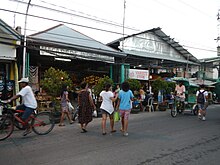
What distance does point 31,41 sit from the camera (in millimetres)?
13062

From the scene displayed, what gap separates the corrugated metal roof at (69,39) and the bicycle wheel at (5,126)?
24.4 feet

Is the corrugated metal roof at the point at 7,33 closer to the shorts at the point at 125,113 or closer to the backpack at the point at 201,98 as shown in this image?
the shorts at the point at 125,113

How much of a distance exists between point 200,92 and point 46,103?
8267mm

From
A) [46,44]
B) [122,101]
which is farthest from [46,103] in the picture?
[122,101]

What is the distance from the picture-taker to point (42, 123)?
765 cm

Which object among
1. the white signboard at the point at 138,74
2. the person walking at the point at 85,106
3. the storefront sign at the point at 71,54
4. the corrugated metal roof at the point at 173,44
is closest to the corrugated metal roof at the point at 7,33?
the storefront sign at the point at 71,54

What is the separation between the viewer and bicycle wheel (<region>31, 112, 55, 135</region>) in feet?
24.7

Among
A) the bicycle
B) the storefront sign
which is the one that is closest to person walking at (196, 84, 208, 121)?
the storefront sign

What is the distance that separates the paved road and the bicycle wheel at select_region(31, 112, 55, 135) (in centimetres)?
22

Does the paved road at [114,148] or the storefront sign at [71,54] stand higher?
the storefront sign at [71,54]

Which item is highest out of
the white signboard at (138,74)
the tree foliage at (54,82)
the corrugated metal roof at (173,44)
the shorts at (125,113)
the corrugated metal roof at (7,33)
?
the corrugated metal roof at (173,44)

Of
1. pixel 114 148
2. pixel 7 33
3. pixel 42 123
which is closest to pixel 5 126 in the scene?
pixel 42 123

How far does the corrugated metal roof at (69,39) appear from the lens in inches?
559

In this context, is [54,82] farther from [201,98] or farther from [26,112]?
[201,98]
